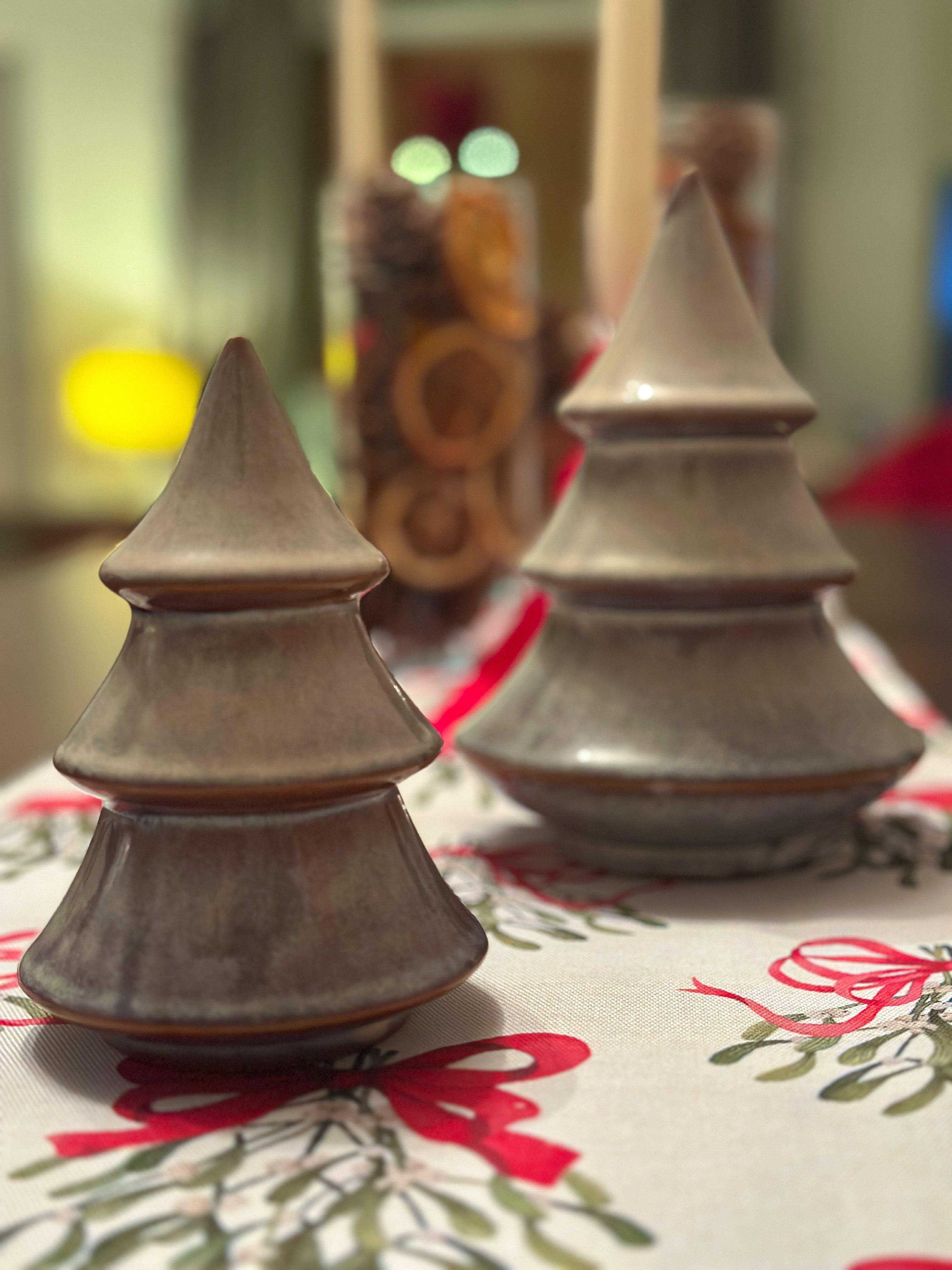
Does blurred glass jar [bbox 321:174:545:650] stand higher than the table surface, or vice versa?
blurred glass jar [bbox 321:174:545:650]

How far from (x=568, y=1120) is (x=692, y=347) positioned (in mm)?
251

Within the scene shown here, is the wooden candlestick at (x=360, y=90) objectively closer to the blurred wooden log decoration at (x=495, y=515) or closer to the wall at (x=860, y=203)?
the blurred wooden log decoration at (x=495, y=515)

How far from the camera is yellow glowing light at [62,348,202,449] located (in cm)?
412

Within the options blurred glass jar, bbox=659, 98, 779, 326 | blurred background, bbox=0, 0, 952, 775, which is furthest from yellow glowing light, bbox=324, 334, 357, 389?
blurred background, bbox=0, 0, 952, 775

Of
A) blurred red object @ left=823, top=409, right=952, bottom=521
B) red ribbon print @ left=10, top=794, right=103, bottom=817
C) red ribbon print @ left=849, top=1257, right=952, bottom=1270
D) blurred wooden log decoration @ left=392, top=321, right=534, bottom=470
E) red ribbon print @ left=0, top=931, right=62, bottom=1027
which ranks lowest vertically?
blurred red object @ left=823, top=409, right=952, bottom=521

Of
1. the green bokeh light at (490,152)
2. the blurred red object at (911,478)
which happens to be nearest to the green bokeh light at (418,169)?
the blurred red object at (911,478)

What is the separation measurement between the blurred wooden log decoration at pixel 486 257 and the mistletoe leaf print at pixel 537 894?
0.42 m

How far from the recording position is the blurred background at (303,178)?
3.93 m

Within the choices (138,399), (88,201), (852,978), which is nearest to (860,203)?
(138,399)

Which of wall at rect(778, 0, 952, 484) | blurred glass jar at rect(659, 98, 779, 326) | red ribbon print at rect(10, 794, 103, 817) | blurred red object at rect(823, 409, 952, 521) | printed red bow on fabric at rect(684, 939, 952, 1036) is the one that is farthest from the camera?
wall at rect(778, 0, 952, 484)

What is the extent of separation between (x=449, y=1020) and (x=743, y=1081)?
7 cm

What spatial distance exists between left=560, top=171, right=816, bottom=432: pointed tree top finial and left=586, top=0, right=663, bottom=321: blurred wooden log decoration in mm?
119

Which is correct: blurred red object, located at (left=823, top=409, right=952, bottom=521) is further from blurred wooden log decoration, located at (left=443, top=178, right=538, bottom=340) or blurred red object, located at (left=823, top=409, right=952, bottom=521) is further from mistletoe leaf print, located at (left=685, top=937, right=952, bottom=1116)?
mistletoe leaf print, located at (left=685, top=937, right=952, bottom=1116)

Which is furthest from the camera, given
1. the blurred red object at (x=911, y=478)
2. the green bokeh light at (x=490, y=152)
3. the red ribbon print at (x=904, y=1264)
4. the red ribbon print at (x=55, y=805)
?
the green bokeh light at (x=490, y=152)
